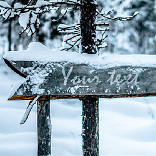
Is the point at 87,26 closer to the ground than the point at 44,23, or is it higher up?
closer to the ground

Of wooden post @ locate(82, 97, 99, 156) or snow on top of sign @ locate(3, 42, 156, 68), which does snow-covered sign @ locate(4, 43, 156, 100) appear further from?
wooden post @ locate(82, 97, 99, 156)

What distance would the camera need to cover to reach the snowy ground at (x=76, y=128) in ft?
18.4

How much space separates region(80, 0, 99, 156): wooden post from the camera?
312cm

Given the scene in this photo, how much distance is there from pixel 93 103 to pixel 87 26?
113 cm

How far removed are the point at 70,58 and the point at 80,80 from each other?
10.2 inches

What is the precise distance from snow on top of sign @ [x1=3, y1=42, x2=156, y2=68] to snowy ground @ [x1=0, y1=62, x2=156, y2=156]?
3533 mm

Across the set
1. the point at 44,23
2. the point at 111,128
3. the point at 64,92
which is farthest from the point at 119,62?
the point at 44,23

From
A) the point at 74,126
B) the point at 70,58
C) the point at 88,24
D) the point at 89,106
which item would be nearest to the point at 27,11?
the point at 88,24

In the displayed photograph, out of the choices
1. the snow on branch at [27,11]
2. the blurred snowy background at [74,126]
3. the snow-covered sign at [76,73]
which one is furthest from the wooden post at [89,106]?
the snow-covered sign at [76,73]

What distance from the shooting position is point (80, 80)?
2.31 meters

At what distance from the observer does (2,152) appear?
202 inches

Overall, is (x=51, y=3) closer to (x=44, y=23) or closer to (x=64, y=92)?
(x=64, y=92)

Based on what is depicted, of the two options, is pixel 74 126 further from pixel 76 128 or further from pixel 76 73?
pixel 76 73

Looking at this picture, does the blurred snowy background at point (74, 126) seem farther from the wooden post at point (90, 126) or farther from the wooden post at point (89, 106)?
the wooden post at point (90, 126)
